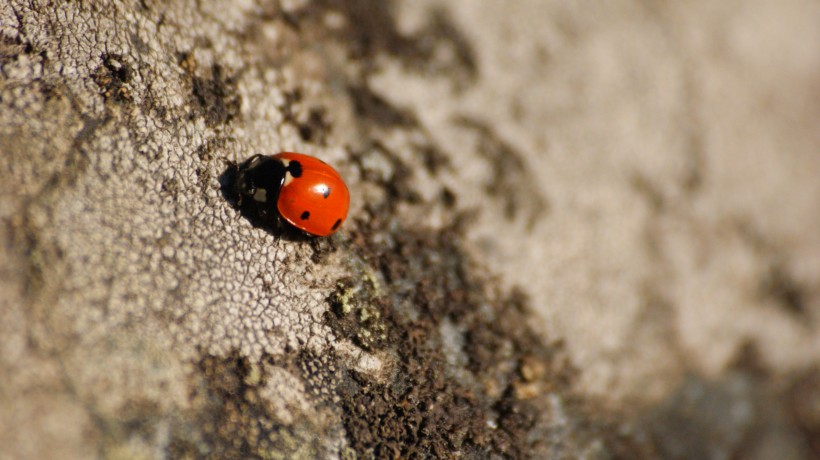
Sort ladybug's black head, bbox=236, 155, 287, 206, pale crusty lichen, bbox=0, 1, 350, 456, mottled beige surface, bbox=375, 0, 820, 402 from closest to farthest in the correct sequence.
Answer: pale crusty lichen, bbox=0, 1, 350, 456
ladybug's black head, bbox=236, 155, 287, 206
mottled beige surface, bbox=375, 0, 820, 402

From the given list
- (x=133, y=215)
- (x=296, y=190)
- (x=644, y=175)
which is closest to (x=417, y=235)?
(x=296, y=190)

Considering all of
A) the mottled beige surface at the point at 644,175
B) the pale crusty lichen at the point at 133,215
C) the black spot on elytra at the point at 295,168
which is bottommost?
the pale crusty lichen at the point at 133,215

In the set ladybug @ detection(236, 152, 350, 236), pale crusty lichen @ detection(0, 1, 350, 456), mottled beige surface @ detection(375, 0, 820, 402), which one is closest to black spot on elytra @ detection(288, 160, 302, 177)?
ladybug @ detection(236, 152, 350, 236)

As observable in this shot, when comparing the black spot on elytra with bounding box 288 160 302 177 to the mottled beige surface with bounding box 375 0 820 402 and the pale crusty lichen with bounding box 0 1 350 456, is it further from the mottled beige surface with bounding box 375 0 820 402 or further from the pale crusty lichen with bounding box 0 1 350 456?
the mottled beige surface with bounding box 375 0 820 402

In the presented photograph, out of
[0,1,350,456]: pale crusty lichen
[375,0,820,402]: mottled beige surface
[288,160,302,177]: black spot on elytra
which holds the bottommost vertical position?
[0,1,350,456]: pale crusty lichen

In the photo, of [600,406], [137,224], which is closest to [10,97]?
[137,224]

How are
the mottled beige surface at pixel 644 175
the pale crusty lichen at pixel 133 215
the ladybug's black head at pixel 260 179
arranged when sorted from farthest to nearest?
the mottled beige surface at pixel 644 175, the ladybug's black head at pixel 260 179, the pale crusty lichen at pixel 133 215

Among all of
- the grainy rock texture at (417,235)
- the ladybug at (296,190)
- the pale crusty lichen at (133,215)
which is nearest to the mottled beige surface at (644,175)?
the grainy rock texture at (417,235)

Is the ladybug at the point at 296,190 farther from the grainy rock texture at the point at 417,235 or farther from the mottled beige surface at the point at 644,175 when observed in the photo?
the mottled beige surface at the point at 644,175
